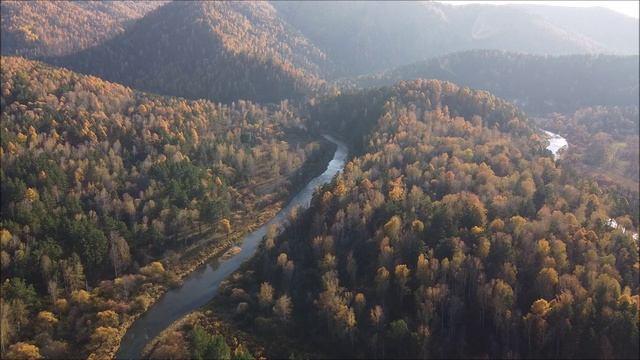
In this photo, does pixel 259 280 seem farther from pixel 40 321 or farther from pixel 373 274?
pixel 40 321

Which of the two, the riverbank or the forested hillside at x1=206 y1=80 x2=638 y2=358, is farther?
the riverbank

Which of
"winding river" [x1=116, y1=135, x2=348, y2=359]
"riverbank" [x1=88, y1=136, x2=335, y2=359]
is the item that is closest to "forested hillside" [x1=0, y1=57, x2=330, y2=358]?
"riverbank" [x1=88, y1=136, x2=335, y2=359]

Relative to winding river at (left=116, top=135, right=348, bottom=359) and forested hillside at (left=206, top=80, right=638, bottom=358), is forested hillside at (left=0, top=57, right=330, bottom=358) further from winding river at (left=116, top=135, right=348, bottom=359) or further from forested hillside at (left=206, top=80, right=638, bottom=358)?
forested hillside at (left=206, top=80, right=638, bottom=358)

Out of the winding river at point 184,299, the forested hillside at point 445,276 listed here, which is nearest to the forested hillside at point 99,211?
the winding river at point 184,299

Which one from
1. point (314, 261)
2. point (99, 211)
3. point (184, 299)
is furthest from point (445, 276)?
point (99, 211)

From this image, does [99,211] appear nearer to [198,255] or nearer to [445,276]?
[198,255]

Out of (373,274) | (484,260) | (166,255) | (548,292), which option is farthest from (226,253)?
(548,292)

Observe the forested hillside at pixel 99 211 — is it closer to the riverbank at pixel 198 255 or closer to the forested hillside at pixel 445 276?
the riverbank at pixel 198 255
